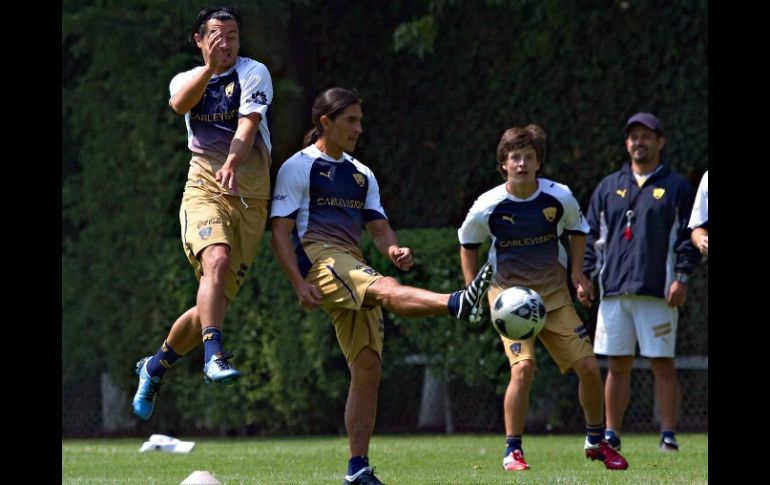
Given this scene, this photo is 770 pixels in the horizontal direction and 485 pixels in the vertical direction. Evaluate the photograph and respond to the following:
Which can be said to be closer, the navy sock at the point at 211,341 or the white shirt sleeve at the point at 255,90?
the navy sock at the point at 211,341

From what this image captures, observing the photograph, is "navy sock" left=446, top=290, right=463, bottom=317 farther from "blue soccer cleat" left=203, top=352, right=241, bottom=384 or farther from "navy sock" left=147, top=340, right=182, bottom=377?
"navy sock" left=147, top=340, right=182, bottom=377

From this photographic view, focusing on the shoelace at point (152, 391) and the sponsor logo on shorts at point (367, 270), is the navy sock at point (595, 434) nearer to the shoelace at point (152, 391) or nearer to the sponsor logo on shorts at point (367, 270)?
the sponsor logo on shorts at point (367, 270)

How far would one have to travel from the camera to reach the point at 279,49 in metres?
15.5

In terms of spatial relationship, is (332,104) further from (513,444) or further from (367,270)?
(513,444)

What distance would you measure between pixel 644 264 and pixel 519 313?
151 inches

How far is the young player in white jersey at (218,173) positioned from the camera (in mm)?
7926

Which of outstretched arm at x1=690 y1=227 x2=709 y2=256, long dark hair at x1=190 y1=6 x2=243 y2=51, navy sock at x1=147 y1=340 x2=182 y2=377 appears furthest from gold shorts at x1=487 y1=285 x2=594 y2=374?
long dark hair at x1=190 y1=6 x2=243 y2=51

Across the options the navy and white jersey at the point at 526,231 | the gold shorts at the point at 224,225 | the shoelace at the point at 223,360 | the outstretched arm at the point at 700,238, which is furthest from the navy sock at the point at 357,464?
the outstretched arm at the point at 700,238

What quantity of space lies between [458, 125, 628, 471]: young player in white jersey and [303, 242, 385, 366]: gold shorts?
6.07 ft

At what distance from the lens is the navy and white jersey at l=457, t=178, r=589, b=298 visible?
371 inches

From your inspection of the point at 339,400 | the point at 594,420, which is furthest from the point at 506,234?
the point at 339,400

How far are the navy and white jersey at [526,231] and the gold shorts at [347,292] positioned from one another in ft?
6.03

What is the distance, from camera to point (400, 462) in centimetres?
1013
